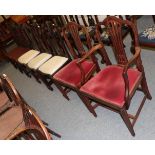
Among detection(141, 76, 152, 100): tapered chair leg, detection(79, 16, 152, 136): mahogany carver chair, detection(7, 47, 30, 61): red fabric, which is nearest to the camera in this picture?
detection(79, 16, 152, 136): mahogany carver chair

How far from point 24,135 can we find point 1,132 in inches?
8.4

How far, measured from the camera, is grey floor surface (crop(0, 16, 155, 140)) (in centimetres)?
231

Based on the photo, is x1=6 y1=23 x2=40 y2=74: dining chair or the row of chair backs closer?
the row of chair backs

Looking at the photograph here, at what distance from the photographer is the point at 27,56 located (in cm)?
357

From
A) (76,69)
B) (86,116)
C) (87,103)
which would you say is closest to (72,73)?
(76,69)

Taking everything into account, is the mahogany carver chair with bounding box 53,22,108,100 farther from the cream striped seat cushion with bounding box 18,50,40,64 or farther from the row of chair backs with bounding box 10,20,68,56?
the cream striped seat cushion with bounding box 18,50,40,64

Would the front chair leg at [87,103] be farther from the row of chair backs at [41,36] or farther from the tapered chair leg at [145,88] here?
the row of chair backs at [41,36]

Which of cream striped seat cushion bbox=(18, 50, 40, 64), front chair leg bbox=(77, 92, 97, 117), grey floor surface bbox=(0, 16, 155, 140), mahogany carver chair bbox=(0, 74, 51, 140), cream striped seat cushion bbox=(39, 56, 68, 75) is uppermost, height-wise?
mahogany carver chair bbox=(0, 74, 51, 140)

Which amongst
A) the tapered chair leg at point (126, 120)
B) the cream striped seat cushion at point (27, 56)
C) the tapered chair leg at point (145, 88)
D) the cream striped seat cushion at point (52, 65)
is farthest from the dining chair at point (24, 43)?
the tapered chair leg at point (126, 120)

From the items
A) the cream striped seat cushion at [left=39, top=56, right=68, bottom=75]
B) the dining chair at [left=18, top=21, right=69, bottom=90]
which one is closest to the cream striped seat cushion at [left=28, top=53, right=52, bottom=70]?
the dining chair at [left=18, top=21, right=69, bottom=90]

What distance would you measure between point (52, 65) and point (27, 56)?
77 centimetres

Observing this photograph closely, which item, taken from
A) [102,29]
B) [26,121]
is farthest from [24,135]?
[102,29]

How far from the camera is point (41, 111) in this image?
10.2 ft

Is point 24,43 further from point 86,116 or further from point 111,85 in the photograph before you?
point 111,85
